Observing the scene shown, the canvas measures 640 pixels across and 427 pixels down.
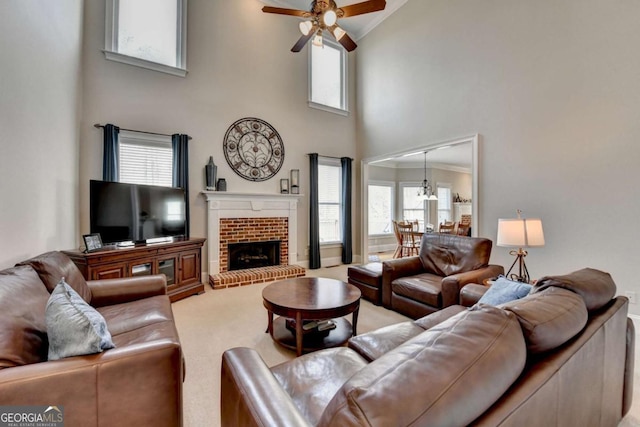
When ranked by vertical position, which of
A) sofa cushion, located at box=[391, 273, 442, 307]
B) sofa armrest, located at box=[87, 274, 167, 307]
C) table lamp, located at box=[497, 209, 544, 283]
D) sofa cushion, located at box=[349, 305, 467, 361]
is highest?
table lamp, located at box=[497, 209, 544, 283]

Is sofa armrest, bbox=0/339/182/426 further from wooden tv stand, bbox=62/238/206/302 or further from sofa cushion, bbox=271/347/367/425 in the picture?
wooden tv stand, bbox=62/238/206/302

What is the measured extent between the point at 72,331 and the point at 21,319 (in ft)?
1.07

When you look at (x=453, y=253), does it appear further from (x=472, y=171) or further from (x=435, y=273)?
(x=472, y=171)

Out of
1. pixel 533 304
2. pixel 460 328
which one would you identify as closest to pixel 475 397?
pixel 460 328

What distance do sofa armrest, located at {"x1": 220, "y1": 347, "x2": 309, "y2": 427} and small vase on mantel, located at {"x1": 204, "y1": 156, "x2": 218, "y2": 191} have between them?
3747 millimetres

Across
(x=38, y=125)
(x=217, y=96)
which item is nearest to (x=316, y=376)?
(x=38, y=125)

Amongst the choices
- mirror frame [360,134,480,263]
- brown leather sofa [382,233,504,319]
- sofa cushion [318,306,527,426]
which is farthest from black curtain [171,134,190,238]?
sofa cushion [318,306,527,426]

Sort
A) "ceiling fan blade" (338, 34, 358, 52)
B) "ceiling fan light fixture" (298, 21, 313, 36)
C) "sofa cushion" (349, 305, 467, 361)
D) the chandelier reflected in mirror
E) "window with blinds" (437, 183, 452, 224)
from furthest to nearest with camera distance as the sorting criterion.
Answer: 1. "window with blinds" (437, 183, 452, 224)
2. the chandelier reflected in mirror
3. "ceiling fan blade" (338, 34, 358, 52)
4. "ceiling fan light fixture" (298, 21, 313, 36)
5. "sofa cushion" (349, 305, 467, 361)

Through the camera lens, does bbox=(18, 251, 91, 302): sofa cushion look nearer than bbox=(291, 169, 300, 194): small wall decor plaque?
Yes

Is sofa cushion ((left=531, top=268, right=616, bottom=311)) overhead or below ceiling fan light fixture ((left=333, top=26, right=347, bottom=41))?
below

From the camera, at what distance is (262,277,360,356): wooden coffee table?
7.06 feet

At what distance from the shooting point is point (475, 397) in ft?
2.15

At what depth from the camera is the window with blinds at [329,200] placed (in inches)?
231

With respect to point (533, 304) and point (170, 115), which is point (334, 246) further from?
point (533, 304)
